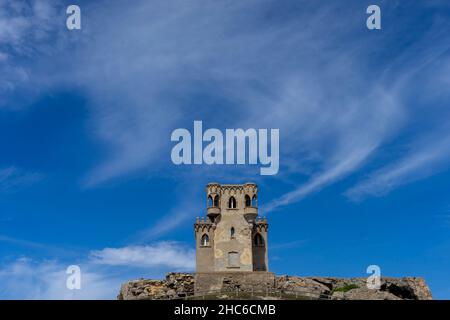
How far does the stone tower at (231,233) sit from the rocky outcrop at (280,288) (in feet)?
52.5

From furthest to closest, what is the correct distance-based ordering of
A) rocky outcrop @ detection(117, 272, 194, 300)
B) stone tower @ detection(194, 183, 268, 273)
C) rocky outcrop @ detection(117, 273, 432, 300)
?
stone tower @ detection(194, 183, 268, 273), rocky outcrop @ detection(117, 272, 194, 300), rocky outcrop @ detection(117, 273, 432, 300)

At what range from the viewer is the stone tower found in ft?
273

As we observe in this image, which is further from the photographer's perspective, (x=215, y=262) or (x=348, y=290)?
(x=215, y=262)

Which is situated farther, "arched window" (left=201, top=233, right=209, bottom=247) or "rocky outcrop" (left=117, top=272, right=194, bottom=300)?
"arched window" (left=201, top=233, right=209, bottom=247)

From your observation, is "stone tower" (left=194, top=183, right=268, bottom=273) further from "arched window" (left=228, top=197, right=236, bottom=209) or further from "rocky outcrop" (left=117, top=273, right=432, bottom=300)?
"rocky outcrop" (left=117, top=273, right=432, bottom=300)

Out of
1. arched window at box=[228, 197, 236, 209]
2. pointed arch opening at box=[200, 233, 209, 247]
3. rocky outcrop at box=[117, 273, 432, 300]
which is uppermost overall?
arched window at box=[228, 197, 236, 209]

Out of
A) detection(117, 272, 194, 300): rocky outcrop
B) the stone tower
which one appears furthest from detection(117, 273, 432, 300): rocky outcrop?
the stone tower

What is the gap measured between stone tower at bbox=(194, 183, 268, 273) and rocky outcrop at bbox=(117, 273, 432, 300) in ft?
52.5

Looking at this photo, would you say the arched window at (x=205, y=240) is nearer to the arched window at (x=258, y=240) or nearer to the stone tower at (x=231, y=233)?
the stone tower at (x=231, y=233)

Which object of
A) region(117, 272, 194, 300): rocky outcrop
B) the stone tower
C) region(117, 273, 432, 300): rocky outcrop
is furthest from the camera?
the stone tower
